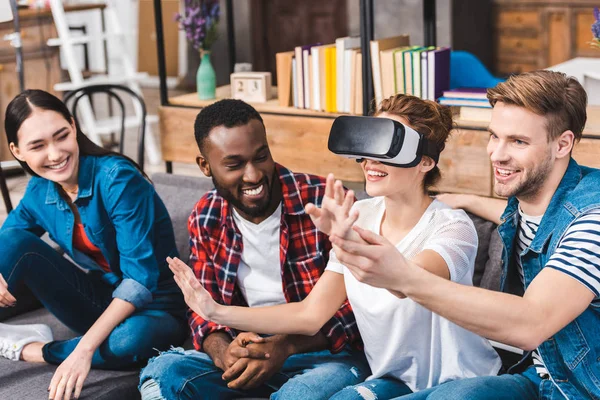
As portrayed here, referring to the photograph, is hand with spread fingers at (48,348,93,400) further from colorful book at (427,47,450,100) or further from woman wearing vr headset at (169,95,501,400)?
colorful book at (427,47,450,100)

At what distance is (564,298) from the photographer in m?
1.41

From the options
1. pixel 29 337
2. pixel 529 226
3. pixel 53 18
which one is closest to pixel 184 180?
pixel 29 337

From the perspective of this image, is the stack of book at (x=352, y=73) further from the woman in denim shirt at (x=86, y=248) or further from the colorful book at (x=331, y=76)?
the woman in denim shirt at (x=86, y=248)

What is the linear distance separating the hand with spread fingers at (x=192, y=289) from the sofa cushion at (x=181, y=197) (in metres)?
0.86

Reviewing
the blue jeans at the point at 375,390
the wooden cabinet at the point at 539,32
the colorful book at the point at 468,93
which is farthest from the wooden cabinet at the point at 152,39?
the blue jeans at the point at 375,390

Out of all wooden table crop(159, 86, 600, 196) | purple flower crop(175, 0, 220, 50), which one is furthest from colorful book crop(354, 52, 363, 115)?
purple flower crop(175, 0, 220, 50)

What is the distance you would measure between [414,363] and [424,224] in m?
0.30

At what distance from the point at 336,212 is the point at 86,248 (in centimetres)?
131

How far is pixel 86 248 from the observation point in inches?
95.4

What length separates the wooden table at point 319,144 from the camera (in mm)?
2883

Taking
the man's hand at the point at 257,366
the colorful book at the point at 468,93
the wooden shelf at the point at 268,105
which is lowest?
the man's hand at the point at 257,366

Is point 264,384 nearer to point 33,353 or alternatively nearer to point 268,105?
point 33,353

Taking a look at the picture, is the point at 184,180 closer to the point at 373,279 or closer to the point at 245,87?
the point at 245,87

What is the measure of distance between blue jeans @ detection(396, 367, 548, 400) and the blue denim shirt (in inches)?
34.5
